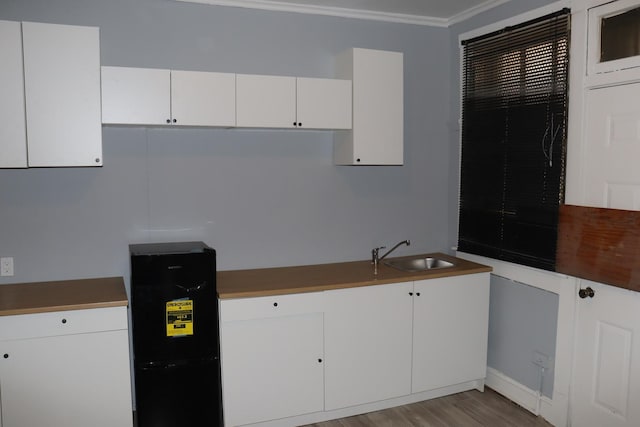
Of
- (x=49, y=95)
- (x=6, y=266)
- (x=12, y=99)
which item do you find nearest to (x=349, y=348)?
(x=6, y=266)

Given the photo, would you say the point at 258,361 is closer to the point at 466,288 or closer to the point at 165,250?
the point at 165,250

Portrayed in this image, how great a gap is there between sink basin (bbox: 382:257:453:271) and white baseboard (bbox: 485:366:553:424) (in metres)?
0.81

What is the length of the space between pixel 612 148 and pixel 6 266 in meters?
3.46

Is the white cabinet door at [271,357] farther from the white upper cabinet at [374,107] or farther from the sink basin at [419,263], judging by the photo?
the white upper cabinet at [374,107]

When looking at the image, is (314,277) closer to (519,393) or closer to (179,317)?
(179,317)

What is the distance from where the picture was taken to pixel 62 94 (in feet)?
8.98

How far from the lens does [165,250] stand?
287 centimetres

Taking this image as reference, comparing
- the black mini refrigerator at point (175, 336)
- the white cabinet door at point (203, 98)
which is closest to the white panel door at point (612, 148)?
the white cabinet door at point (203, 98)

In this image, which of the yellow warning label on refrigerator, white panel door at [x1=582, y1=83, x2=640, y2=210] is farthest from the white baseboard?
the yellow warning label on refrigerator

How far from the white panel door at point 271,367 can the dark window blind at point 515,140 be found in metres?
1.41

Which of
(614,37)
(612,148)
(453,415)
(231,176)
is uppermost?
(614,37)

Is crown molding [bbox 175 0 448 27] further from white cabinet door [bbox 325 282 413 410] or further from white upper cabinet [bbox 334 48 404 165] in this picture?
white cabinet door [bbox 325 282 413 410]

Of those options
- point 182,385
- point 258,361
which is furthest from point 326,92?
point 182,385

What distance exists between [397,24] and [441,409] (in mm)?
2701
